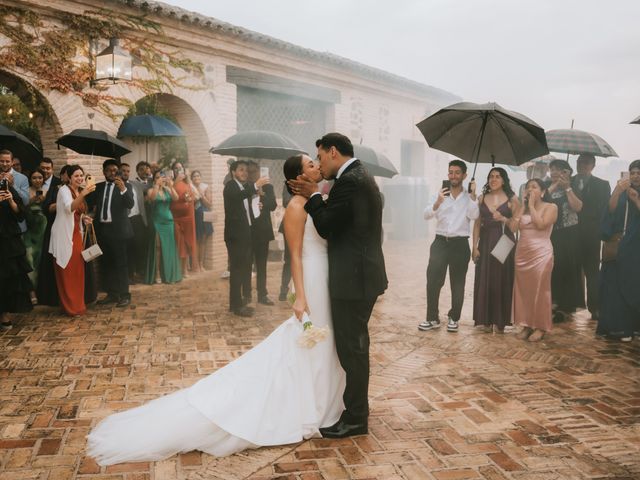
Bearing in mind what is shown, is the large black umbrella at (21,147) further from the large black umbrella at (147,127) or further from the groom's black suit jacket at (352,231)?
the groom's black suit jacket at (352,231)

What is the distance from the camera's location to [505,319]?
638cm

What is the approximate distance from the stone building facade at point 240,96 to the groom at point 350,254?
6499 millimetres

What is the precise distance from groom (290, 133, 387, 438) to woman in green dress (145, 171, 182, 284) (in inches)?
233

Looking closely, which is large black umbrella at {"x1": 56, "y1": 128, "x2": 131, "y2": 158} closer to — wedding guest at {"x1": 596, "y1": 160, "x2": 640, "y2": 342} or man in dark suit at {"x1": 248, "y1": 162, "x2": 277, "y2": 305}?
man in dark suit at {"x1": 248, "y1": 162, "x2": 277, "y2": 305}

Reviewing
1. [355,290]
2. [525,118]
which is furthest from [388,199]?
[355,290]

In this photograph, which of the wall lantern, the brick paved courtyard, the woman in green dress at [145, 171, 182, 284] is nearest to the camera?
the brick paved courtyard

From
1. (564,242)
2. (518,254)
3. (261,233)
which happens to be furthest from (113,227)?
(564,242)

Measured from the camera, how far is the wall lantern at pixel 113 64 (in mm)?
8414

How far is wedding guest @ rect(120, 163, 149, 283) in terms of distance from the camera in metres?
8.71

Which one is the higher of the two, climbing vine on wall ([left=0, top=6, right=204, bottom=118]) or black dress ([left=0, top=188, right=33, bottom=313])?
climbing vine on wall ([left=0, top=6, right=204, bottom=118])

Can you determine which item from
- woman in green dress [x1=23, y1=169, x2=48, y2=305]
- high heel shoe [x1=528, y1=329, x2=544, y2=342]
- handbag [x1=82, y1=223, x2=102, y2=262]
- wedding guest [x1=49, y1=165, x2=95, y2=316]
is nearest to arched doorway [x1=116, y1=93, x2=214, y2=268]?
woman in green dress [x1=23, y1=169, x2=48, y2=305]

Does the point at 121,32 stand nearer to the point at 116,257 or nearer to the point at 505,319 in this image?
the point at 116,257

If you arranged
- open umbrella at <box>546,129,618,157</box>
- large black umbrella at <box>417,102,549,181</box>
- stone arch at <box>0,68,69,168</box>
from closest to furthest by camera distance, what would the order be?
large black umbrella at <box>417,102,549,181</box>
open umbrella at <box>546,129,618,157</box>
stone arch at <box>0,68,69,168</box>

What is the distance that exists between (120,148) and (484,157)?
5.07 metres
